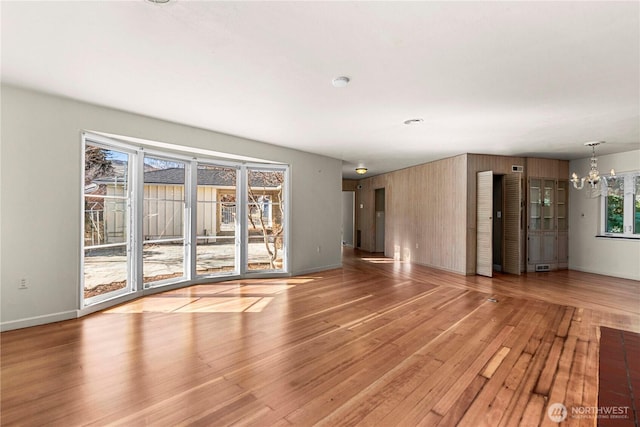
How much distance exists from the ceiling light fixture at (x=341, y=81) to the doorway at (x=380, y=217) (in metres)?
7.53

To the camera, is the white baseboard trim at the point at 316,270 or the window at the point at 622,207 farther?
the white baseboard trim at the point at 316,270

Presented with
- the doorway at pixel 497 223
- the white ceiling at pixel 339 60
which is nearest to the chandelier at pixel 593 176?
the white ceiling at pixel 339 60

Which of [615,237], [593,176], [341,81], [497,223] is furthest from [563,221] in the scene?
[341,81]

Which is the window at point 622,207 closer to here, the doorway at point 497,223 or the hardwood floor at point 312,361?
the doorway at point 497,223

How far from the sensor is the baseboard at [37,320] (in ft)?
10.7

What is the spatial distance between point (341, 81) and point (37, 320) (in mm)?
4242

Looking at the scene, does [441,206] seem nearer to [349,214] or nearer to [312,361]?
[349,214]

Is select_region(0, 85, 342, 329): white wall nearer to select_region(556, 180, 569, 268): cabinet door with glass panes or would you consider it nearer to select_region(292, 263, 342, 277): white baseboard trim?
select_region(292, 263, 342, 277): white baseboard trim

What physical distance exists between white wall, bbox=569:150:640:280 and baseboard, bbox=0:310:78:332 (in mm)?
9726

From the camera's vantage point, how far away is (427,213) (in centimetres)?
779

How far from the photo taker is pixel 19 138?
10.8 feet

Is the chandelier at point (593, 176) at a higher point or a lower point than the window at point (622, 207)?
higher

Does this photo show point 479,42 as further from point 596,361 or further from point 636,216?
point 636,216

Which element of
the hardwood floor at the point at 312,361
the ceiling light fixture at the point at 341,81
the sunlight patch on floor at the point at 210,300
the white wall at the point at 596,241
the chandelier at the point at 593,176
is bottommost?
the hardwood floor at the point at 312,361
